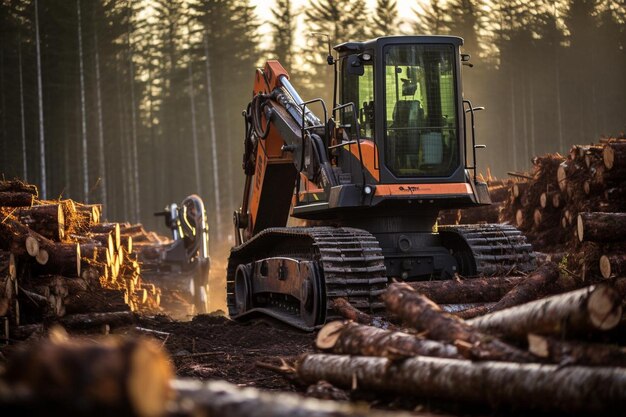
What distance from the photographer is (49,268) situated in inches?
495

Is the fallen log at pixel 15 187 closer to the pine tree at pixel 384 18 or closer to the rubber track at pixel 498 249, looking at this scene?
A: the rubber track at pixel 498 249

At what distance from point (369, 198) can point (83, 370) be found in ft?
29.3

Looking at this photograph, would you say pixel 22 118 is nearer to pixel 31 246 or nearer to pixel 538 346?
pixel 31 246

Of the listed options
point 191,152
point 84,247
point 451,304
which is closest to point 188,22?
point 191,152

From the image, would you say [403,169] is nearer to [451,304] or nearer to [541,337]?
[451,304]

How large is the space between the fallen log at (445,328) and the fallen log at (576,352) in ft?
0.32

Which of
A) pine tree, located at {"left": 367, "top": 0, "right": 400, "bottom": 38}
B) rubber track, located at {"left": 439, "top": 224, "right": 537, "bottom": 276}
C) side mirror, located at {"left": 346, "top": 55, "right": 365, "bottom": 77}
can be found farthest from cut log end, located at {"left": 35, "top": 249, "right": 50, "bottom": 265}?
pine tree, located at {"left": 367, "top": 0, "right": 400, "bottom": 38}

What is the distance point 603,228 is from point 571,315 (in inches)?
254

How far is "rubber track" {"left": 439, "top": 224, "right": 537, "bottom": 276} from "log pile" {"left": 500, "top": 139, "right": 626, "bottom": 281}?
29.0 inches

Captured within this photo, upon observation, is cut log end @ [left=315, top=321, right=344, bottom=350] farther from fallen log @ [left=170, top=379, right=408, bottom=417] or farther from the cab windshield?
the cab windshield

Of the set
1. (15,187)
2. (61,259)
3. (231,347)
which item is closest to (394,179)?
(231,347)

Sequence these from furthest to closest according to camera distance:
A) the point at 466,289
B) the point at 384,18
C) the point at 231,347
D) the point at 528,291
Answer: the point at 384,18
the point at 231,347
the point at 466,289
the point at 528,291

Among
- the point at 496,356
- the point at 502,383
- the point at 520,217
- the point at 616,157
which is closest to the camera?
the point at 502,383

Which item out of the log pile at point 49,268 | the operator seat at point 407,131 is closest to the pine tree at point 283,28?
the log pile at point 49,268
